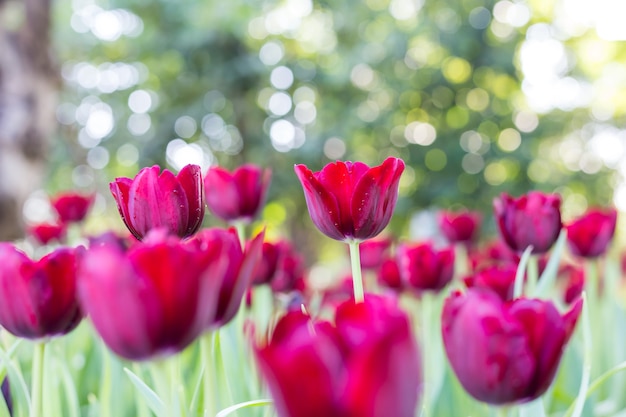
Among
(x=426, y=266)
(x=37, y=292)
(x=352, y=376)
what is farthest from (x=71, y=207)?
(x=352, y=376)

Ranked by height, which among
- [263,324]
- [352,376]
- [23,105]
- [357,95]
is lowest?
[263,324]

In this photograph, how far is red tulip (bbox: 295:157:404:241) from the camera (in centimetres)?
48

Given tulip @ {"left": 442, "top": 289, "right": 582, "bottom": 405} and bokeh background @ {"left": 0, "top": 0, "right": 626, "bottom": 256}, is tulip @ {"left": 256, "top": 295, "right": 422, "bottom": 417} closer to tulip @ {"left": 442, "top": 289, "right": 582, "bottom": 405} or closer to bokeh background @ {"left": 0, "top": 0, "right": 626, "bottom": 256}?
tulip @ {"left": 442, "top": 289, "right": 582, "bottom": 405}

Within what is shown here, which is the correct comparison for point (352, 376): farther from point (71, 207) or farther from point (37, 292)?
point (71, 207)

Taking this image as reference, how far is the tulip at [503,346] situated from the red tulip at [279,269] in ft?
1.58

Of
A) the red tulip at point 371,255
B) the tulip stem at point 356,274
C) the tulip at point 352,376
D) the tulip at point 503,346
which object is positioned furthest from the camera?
the red tulip at point 371,255

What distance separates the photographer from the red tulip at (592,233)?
0.91m

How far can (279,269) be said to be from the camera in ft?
3.03

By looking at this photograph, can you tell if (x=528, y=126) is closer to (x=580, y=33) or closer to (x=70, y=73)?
(x=580, y=33)

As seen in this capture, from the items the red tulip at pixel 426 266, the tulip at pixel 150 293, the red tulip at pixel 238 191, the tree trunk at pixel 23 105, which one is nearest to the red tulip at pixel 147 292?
the tulip at pixel 150 293

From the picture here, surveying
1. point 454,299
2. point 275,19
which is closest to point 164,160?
point 275,19

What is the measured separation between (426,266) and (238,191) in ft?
0.90

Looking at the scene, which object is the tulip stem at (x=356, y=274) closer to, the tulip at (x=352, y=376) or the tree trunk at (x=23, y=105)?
the tulip at (x=352, y=376)

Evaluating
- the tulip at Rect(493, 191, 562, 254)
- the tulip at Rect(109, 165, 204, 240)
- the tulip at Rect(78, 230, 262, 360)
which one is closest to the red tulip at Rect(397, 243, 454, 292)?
the tulip at Rect(493, 191, 562, 254)
